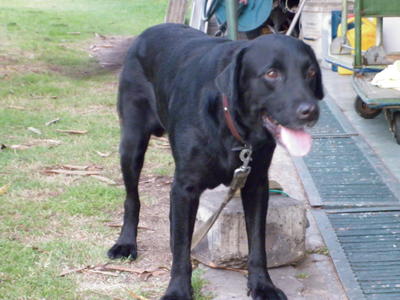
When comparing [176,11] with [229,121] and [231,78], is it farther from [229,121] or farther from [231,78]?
[231,78]

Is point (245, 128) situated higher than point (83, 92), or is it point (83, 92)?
point (245, 128)

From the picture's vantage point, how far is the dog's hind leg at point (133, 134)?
15.1 feet

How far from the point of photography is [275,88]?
340cm

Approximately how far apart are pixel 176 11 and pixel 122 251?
27.5ft

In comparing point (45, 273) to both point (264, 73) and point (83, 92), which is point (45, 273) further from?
point (83, 92)

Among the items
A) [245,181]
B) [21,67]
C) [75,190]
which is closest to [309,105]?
[245,181]

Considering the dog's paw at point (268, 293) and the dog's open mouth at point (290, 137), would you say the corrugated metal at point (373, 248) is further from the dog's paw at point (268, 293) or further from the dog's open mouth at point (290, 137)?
the dog's open mouth at point (290, 137)

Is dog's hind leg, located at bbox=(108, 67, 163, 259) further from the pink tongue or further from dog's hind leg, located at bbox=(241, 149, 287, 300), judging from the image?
the pink tongue

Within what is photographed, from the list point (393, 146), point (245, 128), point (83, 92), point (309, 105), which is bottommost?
point (83, 92)

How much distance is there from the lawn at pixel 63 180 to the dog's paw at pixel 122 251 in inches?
2.0

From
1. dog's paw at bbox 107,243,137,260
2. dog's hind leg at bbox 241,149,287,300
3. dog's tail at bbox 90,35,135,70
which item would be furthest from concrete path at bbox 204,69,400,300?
dog's tail at bbox 90,35,135,70

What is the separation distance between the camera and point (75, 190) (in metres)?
5.70

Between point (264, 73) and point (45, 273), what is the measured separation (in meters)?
1.76

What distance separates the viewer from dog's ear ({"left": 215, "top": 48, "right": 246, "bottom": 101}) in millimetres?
3449
